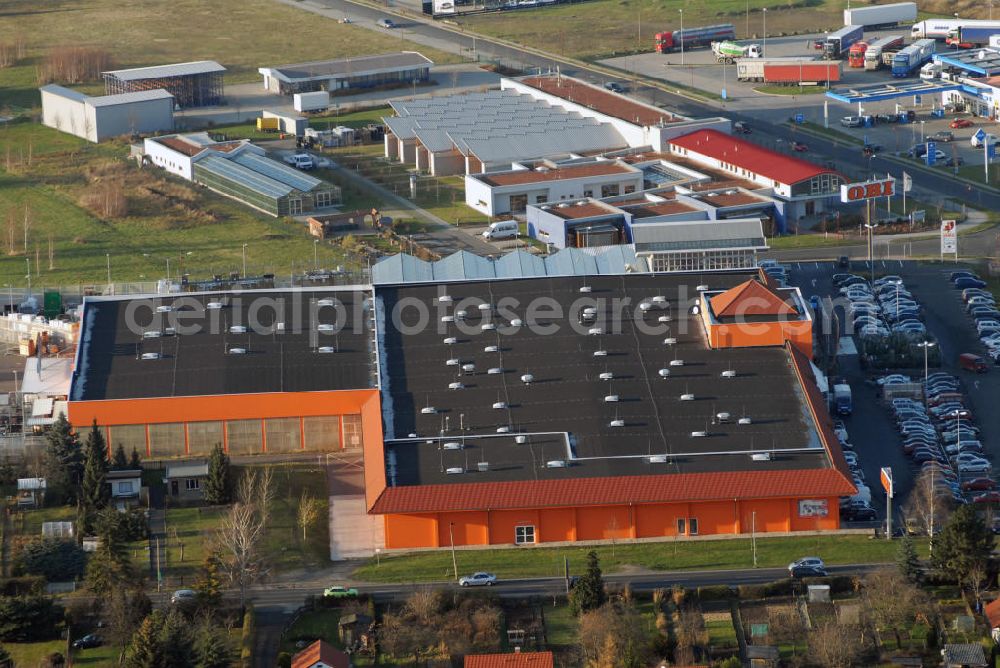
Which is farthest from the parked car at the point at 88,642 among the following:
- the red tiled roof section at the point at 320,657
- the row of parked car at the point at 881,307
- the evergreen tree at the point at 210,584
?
the row of parked car at the point at 881,307

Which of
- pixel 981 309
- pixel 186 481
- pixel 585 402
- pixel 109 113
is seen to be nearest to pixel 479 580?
pixel 585 402

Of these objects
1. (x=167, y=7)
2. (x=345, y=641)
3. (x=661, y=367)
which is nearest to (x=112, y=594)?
(x=345, y=641)

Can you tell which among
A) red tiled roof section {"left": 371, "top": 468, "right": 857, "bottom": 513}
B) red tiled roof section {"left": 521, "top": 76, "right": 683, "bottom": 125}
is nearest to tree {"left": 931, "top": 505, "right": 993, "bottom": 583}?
red tiled roof section {"left": 371, "top": 468, "right": 857, "bottom": 513}

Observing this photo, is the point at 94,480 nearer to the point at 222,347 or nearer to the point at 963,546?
the point at 222,347

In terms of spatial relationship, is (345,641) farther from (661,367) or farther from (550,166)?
(550,166)

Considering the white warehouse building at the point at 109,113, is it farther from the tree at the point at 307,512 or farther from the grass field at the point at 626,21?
the tree at the point at 307,512

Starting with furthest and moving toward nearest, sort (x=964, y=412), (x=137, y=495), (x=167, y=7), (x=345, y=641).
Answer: (x=167, y=7), (x=964, y=412), (x=137, y=495), (x=345, y=641)

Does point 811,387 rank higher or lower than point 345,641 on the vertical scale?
higher
